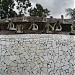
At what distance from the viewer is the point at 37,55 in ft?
29.7

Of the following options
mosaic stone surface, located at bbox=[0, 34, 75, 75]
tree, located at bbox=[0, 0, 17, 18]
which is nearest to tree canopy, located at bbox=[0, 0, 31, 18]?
tree, located at bbox=[0, 0, 17, 18]

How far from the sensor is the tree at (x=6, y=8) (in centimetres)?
2186

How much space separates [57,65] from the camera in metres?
8.88

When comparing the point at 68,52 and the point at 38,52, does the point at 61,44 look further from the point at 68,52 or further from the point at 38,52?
the point at 38,52

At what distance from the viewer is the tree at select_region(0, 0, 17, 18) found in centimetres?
2186

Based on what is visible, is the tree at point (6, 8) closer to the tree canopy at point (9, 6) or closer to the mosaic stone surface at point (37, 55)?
the tree canopy at point (9, 6)

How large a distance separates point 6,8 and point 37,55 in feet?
46.4

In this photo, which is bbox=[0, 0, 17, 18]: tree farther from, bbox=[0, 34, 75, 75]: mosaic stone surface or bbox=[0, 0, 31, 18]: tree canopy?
bbox=[0, 34, 75, 75]: mosaic stone surface

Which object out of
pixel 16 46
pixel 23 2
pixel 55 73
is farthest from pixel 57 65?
pixel 23 2

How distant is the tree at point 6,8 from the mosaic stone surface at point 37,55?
12738mm

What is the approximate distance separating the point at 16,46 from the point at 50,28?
2.15m

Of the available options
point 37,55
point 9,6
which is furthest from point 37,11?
point 37,55

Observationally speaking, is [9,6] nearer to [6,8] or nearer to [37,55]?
[6,8]

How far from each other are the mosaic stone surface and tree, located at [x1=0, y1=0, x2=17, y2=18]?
12.7 meters
